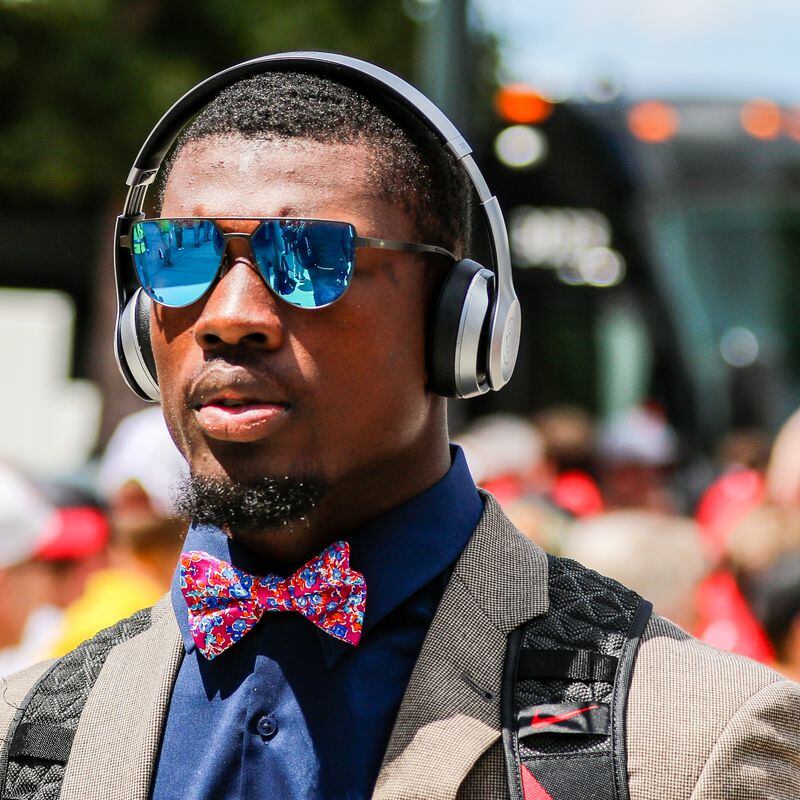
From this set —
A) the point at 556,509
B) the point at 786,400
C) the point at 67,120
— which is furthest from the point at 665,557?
the point at 67,120

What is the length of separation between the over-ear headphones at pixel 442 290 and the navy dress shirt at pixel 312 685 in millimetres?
227

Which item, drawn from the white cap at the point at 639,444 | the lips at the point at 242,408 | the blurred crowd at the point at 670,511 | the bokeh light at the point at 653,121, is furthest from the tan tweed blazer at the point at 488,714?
the bokeh light at the point at 653,121

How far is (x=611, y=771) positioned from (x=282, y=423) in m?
0.73

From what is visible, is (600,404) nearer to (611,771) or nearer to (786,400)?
(786,400)

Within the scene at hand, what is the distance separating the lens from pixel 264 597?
212 centimetres

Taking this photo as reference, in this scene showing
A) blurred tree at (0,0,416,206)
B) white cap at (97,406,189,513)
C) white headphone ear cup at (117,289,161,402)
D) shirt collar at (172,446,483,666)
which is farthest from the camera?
blurred tree at (0,0,416,206)

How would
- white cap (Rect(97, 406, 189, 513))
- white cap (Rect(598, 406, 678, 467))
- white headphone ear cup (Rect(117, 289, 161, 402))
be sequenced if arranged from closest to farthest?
1. white headphone ear cup (Rect(117, 289, 161, 402))
2. white cap (Rect(97, 406, 189, 513))
3. white cap (Rect(598, 406, 678, 467))

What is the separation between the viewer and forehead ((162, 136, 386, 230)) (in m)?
2.10

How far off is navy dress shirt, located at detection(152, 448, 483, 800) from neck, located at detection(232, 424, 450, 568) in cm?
3

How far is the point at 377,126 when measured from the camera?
2197mm

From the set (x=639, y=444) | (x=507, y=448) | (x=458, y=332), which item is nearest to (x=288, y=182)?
(x=458, y=332)

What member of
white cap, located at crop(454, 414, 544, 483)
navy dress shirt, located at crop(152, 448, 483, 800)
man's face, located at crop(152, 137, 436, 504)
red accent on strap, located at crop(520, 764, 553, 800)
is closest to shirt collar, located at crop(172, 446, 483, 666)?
navy dress shirt, located at crop(152, 448, 483, 800)

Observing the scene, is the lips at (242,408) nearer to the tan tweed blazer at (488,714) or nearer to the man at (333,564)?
the man at (333,564)

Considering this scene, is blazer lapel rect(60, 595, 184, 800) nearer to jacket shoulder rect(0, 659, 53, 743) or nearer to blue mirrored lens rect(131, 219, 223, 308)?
jacket shoulder rect(0, 659, 53, 743)
